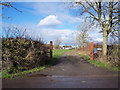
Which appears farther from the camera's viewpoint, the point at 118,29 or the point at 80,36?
the point at 80,36

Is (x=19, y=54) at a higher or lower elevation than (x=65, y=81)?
higher

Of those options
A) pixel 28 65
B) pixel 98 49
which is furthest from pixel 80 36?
pixel 28 65

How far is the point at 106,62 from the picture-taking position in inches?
383

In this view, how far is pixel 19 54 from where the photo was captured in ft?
24.1

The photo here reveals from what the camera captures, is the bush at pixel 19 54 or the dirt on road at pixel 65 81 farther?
the bush at pixel 19 54

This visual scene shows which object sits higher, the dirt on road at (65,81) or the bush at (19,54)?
the bush at (19,54)

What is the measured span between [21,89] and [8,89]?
549 mm

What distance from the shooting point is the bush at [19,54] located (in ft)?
22.9

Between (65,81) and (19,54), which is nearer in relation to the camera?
(65,81)

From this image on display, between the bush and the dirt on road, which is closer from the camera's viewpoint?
the dirt on road

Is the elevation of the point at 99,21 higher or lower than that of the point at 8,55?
higher

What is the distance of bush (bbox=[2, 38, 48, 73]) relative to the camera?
275 inches

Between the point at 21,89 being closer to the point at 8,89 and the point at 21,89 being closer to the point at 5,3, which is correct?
the point at 8,89

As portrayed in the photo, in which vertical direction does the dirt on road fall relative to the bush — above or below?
below
